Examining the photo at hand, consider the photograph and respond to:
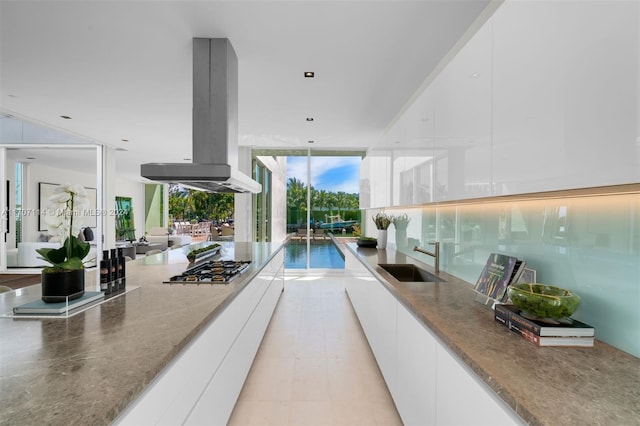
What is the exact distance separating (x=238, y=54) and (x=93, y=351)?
2.30 metres

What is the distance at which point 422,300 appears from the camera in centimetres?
168

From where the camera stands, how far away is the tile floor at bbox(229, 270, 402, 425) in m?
2.02

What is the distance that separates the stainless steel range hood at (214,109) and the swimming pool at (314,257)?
13.6ft

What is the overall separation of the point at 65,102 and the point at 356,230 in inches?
208

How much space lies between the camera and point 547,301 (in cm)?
111

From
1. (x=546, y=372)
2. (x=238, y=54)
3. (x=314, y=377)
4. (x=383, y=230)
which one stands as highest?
(x=238, y=54)

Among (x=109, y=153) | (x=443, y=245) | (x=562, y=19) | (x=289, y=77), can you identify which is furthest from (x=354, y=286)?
(x=109, y=153)

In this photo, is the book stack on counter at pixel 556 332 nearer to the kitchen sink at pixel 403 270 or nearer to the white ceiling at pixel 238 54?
the kitchen sink at pixel 403 270

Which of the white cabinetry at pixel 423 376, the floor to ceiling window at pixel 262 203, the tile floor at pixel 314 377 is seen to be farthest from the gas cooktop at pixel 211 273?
the floor to ceiling window at pixel 262 203

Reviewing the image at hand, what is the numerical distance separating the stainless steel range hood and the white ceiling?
0.12 meters

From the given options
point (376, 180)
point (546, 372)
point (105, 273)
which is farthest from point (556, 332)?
point (376, 180)

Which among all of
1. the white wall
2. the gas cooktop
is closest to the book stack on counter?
the gas cooktop

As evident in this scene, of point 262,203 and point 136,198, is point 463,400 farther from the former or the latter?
point 136,198

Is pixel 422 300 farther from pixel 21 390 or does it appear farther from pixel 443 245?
pixel 21 390
